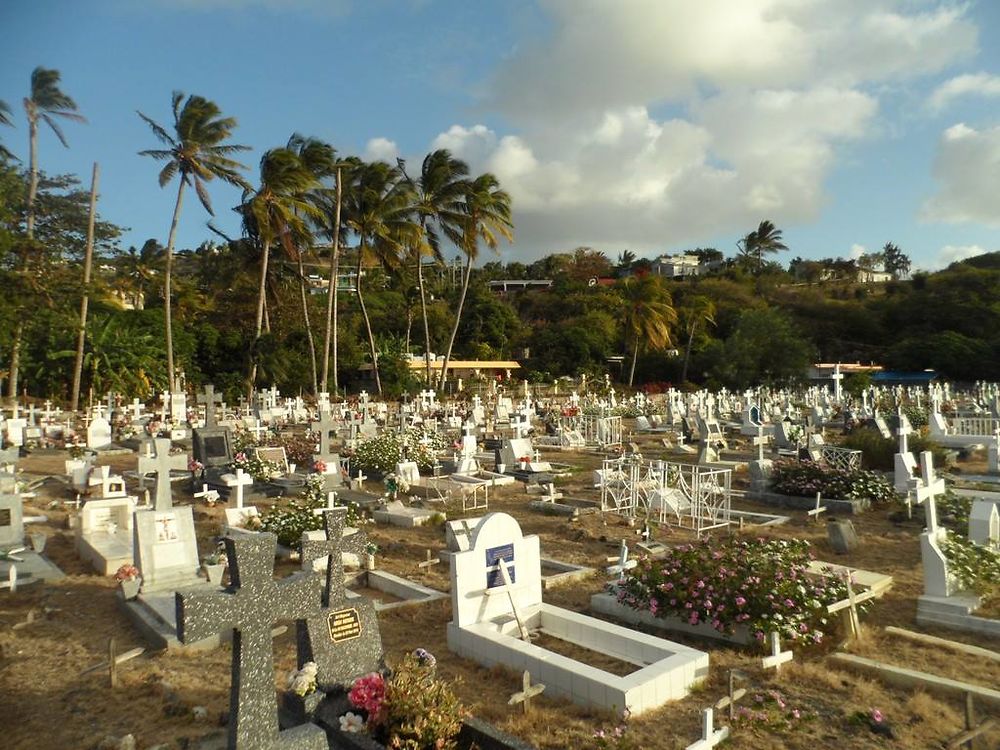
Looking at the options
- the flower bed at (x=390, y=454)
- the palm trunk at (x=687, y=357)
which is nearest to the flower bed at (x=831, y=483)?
the flower bed at (x=390, y=454)

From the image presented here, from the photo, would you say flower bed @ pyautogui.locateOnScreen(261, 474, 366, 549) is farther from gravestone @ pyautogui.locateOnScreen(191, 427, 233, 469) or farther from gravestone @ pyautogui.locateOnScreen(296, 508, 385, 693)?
gravestone @ pyautogui.locateOnScreen(191, 427, 233, 469)

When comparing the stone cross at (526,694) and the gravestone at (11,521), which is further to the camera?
the gravestone at (11,521)

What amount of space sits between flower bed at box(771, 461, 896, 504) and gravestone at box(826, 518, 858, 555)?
2.71m

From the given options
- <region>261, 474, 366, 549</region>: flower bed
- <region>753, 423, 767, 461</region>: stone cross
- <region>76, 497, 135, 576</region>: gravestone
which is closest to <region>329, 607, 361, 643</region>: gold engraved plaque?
<region>261, 474, 366, 549</region>: flower bed

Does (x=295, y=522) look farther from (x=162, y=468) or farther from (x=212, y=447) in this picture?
(x=212, y=447)

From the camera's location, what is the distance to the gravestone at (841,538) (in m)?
8.91

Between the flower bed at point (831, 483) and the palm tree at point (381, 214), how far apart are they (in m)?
25.4

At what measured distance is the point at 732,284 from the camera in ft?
226

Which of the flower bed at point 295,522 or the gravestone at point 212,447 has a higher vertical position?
the gravestone at point 212,447

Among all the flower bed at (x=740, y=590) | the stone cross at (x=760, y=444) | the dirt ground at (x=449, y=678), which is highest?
the stone cross at (x=760, y=444)

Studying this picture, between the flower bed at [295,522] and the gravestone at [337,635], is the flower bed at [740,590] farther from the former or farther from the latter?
the flower bed at [295,522]

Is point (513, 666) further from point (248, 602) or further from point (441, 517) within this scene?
point (441, 517)

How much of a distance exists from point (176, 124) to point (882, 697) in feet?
95.2

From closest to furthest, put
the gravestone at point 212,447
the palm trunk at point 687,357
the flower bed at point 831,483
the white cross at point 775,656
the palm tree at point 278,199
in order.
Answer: the white cross at point 775,656, the flower bed at point 831,483, the gravestone at point 212,447, the palm tree at point 278,199, the palm trunk at point 687,357
